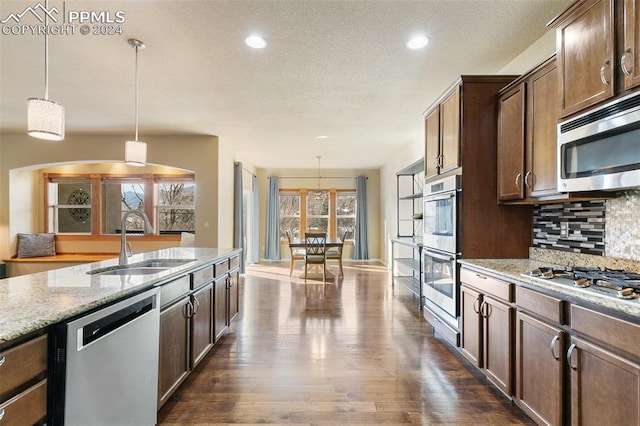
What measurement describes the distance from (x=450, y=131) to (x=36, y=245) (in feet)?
23.8

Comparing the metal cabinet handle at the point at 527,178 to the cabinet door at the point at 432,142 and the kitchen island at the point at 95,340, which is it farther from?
the kitchen island at the point at 95,340

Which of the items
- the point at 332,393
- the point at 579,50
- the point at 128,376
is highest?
the point at 579,50

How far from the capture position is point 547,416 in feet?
5.10

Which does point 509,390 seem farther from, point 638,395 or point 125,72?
point 125,72

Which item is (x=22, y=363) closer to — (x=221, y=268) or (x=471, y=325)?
(x=221, y=268)

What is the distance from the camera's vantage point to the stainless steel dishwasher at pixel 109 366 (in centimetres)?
111

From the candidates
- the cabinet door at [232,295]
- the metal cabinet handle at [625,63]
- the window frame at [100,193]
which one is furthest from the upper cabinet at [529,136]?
the window frame at [100,193]

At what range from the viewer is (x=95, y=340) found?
4.12 feet

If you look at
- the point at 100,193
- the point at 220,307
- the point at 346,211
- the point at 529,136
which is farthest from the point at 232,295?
the point at 346,211

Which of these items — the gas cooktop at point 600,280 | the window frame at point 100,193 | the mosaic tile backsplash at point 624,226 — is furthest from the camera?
the window frame at point 100,193

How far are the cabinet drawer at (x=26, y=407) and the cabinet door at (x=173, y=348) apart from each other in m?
0.74

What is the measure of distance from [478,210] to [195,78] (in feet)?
9.80

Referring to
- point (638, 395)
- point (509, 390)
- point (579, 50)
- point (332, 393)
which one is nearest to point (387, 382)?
point (332, 393)

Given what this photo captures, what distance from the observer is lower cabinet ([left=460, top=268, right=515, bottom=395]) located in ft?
6.19
